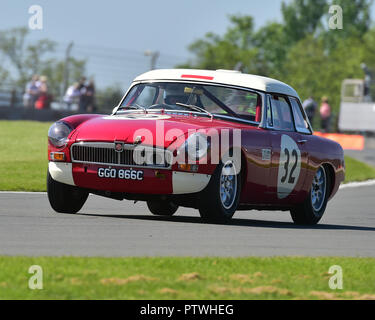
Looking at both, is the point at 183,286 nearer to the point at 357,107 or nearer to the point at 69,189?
the point at 69,189

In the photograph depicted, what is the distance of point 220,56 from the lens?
113m

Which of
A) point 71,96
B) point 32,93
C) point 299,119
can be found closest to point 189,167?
point 299,119

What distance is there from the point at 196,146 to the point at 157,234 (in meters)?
1.12

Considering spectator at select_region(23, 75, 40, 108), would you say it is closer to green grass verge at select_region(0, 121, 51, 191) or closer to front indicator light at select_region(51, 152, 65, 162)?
green grass verge at select_region(0, 121, 51, 191)

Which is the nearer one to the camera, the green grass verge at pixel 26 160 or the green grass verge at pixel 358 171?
the green grass verge at pixel 26 160

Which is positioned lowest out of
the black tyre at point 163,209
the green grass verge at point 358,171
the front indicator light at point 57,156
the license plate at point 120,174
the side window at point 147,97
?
the green grass verge at point 358,171

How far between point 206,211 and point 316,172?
2337 mm

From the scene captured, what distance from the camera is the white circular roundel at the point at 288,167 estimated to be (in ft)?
38.0

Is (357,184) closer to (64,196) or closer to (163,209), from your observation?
(163,209)

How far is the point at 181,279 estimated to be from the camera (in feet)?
21.7

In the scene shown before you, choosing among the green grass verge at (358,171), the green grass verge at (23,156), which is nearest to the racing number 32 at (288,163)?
the green grass verge at (23,156)

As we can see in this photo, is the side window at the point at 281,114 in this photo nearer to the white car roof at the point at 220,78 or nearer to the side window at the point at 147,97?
the white car roof at the point at 220,78

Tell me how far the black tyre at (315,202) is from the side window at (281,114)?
74 cm
